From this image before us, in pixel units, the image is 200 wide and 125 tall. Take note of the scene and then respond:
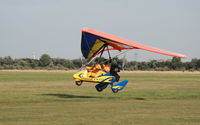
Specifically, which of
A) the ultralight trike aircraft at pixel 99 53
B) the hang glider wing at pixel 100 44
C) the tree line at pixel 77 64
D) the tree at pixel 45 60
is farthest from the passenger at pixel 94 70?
the tree at pixel 45 60

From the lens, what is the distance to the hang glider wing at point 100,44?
20.2 meters

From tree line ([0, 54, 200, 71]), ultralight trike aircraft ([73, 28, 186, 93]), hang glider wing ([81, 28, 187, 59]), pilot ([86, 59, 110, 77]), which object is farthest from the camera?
tree line ([0, 54, 200, 71])

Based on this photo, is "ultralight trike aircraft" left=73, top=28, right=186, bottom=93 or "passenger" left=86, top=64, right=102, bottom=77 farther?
"passenger" left=86, top=64, right=102, bottom=77

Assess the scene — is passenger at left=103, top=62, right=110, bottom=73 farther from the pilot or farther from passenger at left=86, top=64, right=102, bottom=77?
passenger at left=86, top=64, right=102, bottom=77

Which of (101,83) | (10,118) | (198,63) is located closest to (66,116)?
(10,118)

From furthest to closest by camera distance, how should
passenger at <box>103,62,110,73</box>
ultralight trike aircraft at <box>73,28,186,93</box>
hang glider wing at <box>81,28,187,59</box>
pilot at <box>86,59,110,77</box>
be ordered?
passenger at <box>103,62,110,73</box> → pilot at <box>86,59,110,77</box> → ultralight trike aircraft at <box>73,28,186,93</box> → hang glider wing at <box>81,28,187,59</box>

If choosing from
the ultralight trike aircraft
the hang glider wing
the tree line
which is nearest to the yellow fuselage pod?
the ultralight trike aircraft

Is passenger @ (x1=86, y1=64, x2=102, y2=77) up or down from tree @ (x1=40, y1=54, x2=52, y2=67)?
down

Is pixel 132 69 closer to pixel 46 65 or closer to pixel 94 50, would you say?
pixel 46 65

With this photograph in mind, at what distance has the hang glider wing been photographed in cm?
2023

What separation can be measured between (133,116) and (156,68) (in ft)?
314

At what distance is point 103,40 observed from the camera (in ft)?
71.7

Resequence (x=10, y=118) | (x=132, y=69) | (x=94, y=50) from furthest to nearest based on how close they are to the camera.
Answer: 1. (x=132, y=69)
2. (x=94, y=50)
3. (x=10, y=118)

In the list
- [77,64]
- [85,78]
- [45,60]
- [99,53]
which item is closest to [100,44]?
[99,53]
